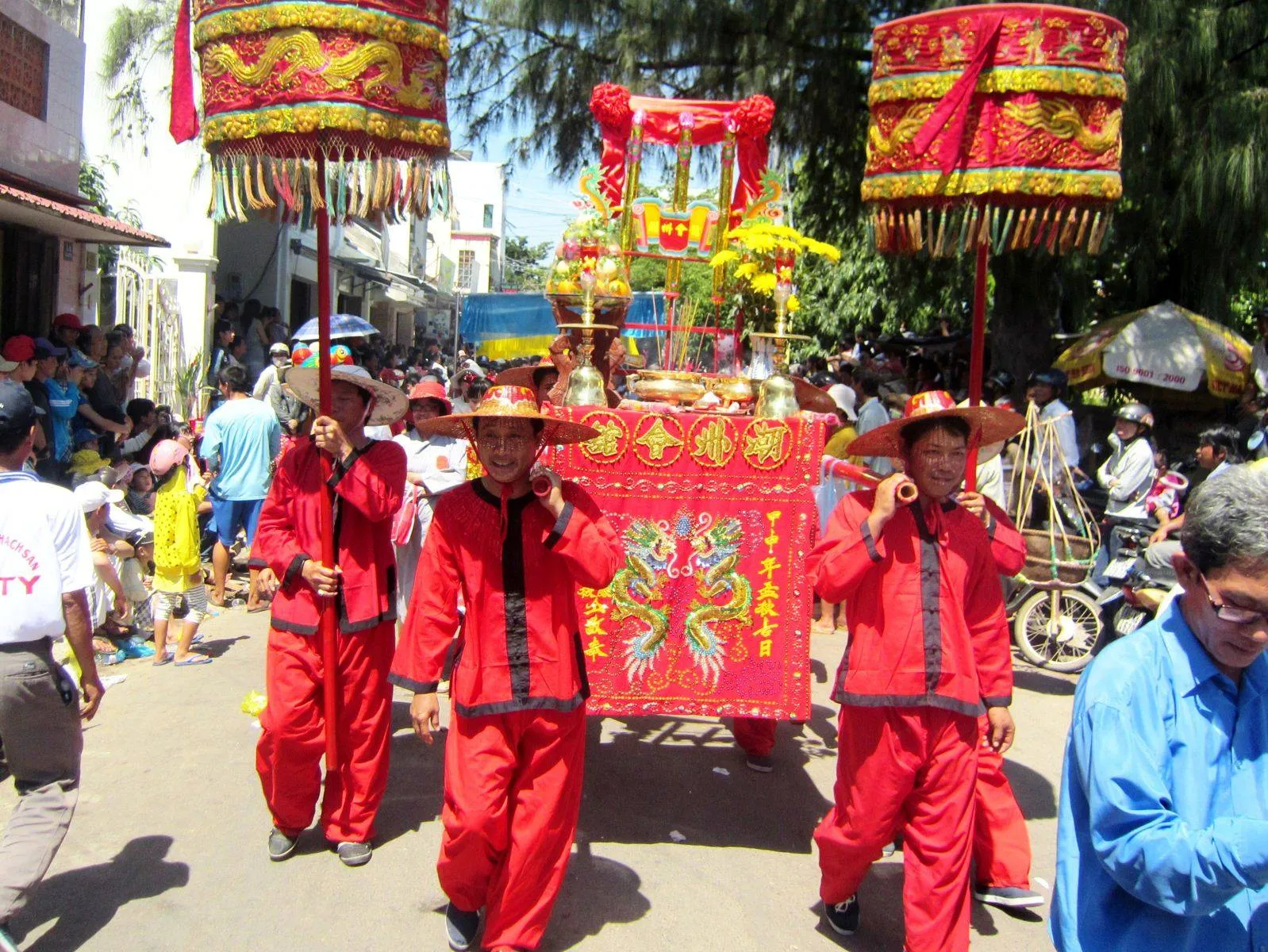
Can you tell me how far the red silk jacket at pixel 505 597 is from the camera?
11.0ft

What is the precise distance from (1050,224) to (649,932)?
3097mm

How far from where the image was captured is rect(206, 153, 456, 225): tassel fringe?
3.97 m

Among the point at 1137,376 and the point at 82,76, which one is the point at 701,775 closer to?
the point at 1137,376

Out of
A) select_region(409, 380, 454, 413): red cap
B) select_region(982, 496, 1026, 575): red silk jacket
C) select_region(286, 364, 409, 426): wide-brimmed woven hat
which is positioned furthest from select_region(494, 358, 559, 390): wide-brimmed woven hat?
select_region(982, 496, 1026, 575): red silk jacket

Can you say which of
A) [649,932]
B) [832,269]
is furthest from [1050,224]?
[832,269]

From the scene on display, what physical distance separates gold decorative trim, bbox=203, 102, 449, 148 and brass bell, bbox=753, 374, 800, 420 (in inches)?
69.0

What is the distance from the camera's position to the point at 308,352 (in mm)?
A: 6609

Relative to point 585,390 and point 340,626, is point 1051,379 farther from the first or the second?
point 340,626

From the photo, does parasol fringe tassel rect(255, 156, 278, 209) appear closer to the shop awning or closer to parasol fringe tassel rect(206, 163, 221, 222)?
parasol fringe tassel rect(206, 163, 221, 222)

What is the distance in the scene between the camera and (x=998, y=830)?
3.86 meters

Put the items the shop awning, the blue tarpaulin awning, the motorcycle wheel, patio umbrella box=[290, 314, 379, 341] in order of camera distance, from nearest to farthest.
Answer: the motorcycle wheel < the shop awning < patio umbrella box=[290, 314, 379, 341] < the blue tarpaulin awning

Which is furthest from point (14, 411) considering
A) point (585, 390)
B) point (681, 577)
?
point (681, 577)

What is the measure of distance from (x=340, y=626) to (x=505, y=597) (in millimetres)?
897

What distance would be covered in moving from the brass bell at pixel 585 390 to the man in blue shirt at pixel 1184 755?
9.36 feet
